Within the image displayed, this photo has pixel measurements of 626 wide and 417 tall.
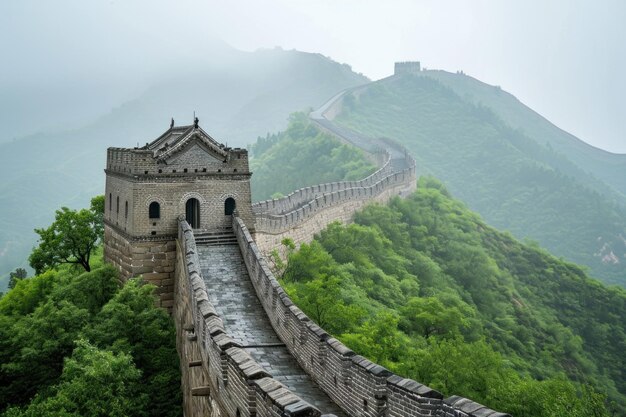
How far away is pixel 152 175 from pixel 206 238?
2456 millimetres

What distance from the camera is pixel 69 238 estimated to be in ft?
102

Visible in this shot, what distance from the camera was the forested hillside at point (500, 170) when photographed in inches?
3270

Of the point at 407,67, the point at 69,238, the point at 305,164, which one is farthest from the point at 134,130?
the point at 69,238

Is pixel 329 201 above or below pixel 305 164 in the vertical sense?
below

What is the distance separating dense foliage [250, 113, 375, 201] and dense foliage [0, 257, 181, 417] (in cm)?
3852

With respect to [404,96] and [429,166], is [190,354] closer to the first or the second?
[429,166]

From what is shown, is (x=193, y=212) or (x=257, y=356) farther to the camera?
(x=193, y=212)

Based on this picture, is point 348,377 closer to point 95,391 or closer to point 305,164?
point 95,391

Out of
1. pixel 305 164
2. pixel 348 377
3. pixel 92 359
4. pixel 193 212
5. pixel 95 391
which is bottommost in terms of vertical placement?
pixel 95 391

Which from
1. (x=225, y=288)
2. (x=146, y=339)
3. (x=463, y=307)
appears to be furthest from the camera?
(x=463, y=307)

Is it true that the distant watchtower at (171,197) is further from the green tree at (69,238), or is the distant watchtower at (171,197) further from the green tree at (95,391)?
the green tree at (69,238)

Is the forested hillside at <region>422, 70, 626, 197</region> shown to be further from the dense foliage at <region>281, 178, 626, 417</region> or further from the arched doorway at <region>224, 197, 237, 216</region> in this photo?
the arched doorway at <region>224, 197, 237, 216</region>

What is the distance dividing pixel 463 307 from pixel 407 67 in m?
83.7

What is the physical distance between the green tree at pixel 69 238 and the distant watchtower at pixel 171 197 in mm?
6120
